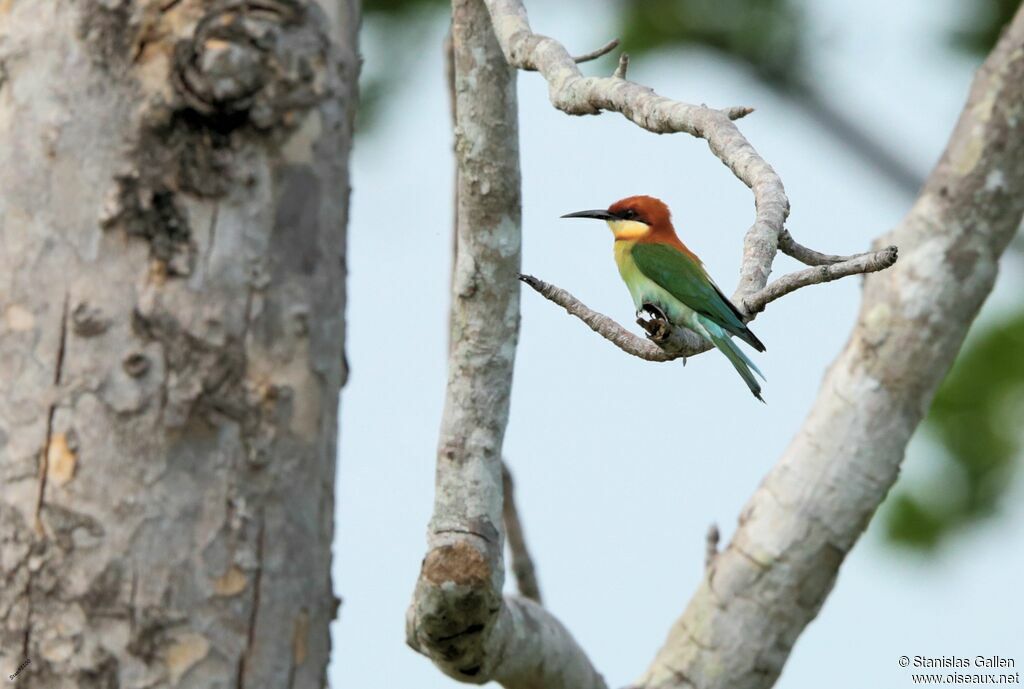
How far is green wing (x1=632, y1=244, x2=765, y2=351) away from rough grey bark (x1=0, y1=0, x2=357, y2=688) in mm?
2347

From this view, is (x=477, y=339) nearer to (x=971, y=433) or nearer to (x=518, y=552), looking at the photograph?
(x=518, y=552)

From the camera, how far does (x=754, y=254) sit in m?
2.52

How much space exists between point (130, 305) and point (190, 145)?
199 millimetres

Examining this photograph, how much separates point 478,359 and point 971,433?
10.7 ft

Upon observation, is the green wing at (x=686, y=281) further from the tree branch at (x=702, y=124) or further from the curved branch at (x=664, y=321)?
the tree branch at (x=702, y=124)

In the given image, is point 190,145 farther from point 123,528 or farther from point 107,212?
point 123,528

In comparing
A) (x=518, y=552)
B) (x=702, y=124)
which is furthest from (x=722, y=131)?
(x=518, y=552)

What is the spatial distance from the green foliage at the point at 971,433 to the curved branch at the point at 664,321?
9.10 ft

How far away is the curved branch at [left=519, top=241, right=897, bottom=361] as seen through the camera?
2.41 metres

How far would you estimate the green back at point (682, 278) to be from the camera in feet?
14.3

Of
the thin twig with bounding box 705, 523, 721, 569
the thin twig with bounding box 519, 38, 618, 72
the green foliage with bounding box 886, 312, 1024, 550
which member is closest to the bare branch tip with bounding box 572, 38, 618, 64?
the thin twig with bounding box 519, 38, 618, 72

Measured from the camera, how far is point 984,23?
19.2ft

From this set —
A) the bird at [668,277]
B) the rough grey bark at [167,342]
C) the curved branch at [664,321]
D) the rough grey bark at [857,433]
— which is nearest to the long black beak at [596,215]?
Answer: the bird at [668,277]

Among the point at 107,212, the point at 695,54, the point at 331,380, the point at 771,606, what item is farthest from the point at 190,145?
the point at 695,54
